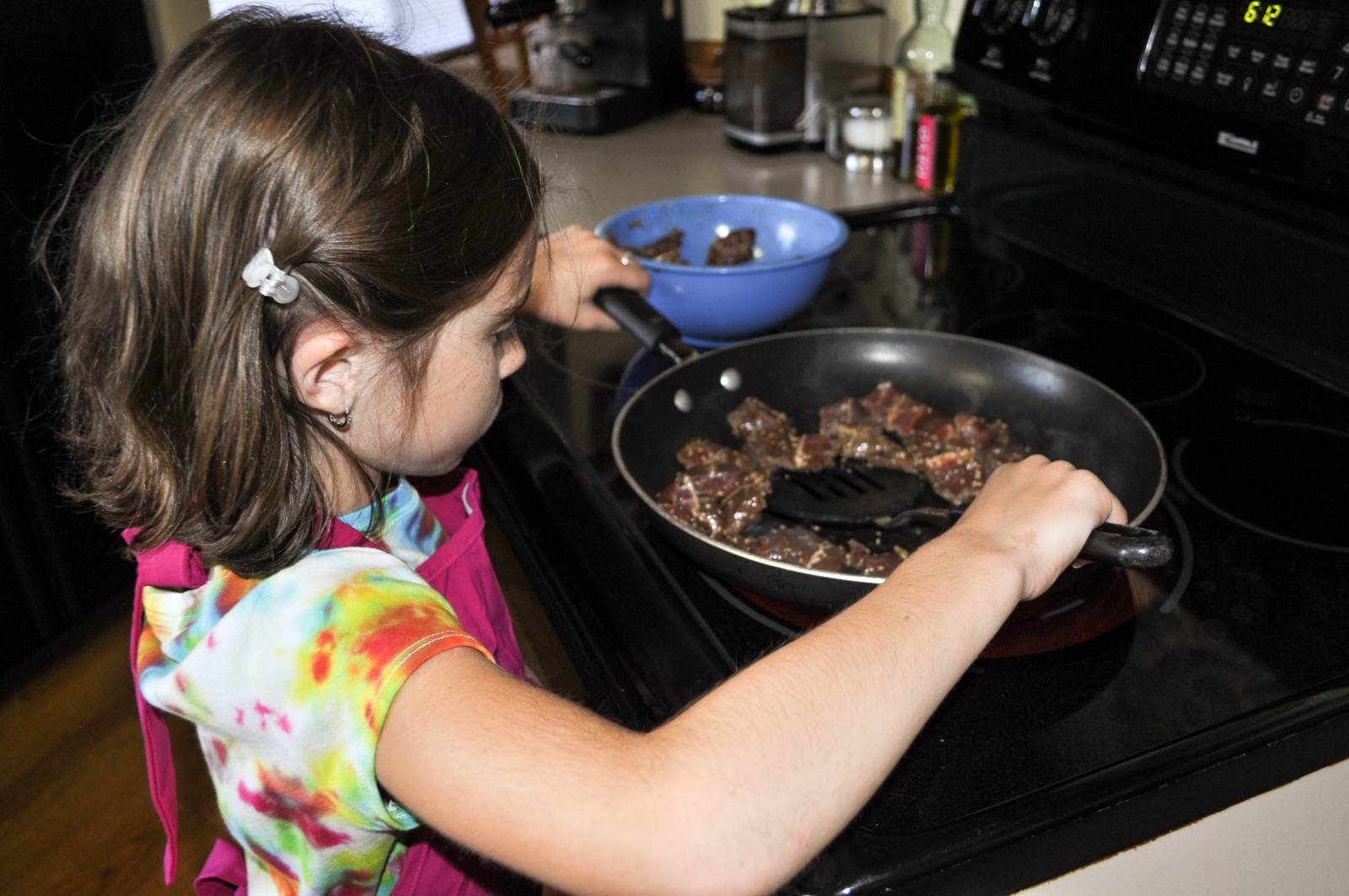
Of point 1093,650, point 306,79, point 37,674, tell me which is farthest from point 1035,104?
point 37,674

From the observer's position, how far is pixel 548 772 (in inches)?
19.7

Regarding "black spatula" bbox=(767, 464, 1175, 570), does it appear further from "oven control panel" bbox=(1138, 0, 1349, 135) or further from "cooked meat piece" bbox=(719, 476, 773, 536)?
"oven control panel" bbox=(1138, 0, 1349, 135)

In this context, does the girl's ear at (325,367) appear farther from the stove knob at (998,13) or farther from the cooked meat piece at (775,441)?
the stove knob at (998,13)

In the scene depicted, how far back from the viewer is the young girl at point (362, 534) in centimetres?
50

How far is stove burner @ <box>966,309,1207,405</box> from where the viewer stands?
100 centimetres

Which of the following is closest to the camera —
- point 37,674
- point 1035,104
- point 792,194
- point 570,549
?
point 570,549

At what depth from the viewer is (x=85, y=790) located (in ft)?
4.04

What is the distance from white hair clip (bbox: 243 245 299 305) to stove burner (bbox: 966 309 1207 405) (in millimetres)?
746

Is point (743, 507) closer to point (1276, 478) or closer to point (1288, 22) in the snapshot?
point (1276, 478)

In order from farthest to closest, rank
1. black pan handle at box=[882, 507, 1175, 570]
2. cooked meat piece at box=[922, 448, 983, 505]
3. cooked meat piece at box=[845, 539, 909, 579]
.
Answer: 1. cooked meat piece at box=[922, 448, 983, 505]
2. cooked meat piece at box=[845, 539, 909, 579]
3. black pan handle at box=[882, 507, 1175, 570]

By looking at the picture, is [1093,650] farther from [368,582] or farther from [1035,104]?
[1035,104]

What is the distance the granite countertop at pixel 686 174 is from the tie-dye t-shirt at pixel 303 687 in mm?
844

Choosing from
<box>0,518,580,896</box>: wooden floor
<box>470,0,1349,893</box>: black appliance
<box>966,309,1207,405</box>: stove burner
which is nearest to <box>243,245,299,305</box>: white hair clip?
<box>470,0,1349,893</box>: black appliance

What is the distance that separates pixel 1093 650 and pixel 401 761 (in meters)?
0.42
